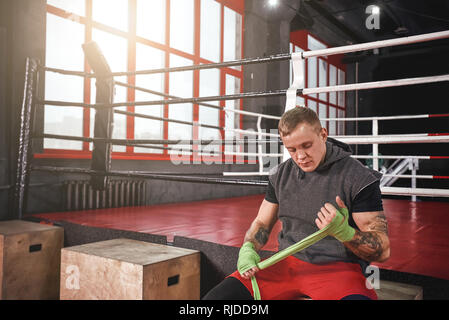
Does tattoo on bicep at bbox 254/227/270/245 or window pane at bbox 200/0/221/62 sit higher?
window pane at bbox 200/0/221/62

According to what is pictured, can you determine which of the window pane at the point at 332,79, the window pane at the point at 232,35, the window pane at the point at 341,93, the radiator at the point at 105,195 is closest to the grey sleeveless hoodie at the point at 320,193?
the radiator at the point at 105,195

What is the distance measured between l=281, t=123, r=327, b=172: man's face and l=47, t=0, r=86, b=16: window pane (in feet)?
9.98

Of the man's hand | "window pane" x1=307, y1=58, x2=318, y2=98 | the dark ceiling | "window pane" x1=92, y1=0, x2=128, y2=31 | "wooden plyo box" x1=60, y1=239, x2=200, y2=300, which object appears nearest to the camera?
the man's hand

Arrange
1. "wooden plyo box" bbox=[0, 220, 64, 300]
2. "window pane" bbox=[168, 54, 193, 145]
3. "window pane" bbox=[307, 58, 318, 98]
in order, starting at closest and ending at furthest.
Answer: "wooden plyo box" bbox=[0, 220, 64, 300] < "window pane" bbox=[168, 54, 193, 145] < "window pane" bbox=[307, 58, 318, 98]

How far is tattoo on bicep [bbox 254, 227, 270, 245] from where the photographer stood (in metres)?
1.30

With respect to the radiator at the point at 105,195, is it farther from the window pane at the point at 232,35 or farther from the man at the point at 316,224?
the window pane at the point at 232,35

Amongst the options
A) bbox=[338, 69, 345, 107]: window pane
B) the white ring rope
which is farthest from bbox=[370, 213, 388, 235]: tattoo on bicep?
bbox=[338, 69, 345, 107]: window pane

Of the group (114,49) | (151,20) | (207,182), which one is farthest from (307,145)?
(151,20)

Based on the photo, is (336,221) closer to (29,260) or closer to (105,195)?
(29,260)

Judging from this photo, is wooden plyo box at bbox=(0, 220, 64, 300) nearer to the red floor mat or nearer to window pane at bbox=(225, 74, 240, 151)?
the red floor mat

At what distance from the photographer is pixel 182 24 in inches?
193

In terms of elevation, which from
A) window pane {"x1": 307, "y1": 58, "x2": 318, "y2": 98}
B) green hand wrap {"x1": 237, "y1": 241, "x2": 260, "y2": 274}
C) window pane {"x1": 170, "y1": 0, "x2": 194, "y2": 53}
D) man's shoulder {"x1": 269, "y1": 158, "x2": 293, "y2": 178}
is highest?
window pane {"x1": 307, "y1": 58, "x2": 318, "y2": 98}

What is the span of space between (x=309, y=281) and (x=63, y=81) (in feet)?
10.1

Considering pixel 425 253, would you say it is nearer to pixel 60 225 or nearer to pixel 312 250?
pixel 312 250
